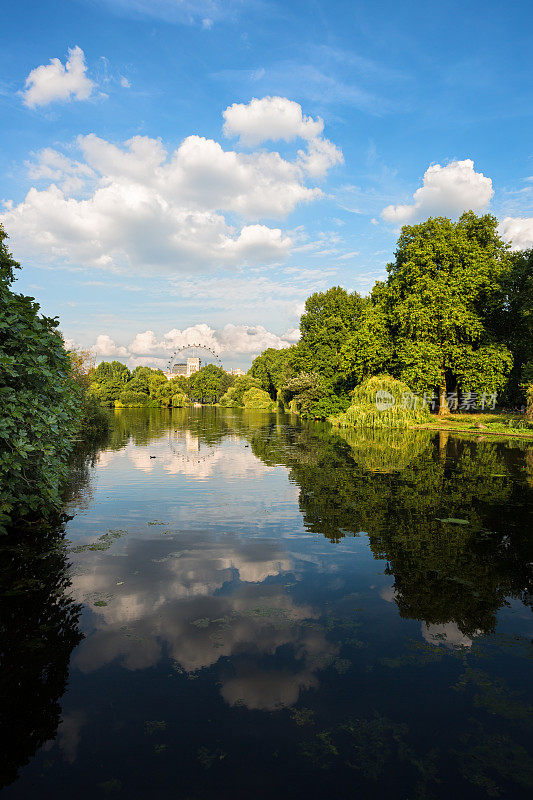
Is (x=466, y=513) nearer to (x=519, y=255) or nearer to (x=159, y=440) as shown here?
(x=159, y=440)

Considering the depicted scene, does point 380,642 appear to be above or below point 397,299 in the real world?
below

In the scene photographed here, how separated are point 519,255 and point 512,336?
26.7ft

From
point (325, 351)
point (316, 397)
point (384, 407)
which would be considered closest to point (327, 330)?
point (325, 351)

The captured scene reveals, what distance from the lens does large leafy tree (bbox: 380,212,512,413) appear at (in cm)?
4206

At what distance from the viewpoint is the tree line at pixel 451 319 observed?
42.0 metres

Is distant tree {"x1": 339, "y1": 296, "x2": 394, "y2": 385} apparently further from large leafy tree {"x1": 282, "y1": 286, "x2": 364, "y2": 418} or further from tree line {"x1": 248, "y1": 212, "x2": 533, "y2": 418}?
large leafy tree {"x1": 282, "y1": 286, "x2": 364, "y2": 418}

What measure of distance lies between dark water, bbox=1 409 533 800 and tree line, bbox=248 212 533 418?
32.9 metres

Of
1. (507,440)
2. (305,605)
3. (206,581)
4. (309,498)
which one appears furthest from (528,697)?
(507,440)

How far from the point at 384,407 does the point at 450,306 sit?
1210 centimetres

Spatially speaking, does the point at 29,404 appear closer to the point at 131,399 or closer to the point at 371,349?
the point at 371,349

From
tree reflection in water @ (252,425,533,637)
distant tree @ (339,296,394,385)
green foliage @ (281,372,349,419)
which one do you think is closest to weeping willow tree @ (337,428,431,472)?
tree reflection in water @ (252,425,533,637)

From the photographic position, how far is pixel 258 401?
10181 centimetres

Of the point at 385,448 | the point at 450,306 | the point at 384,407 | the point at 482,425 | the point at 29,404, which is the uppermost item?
the point at 450,306

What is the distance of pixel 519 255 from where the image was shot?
146 ft
